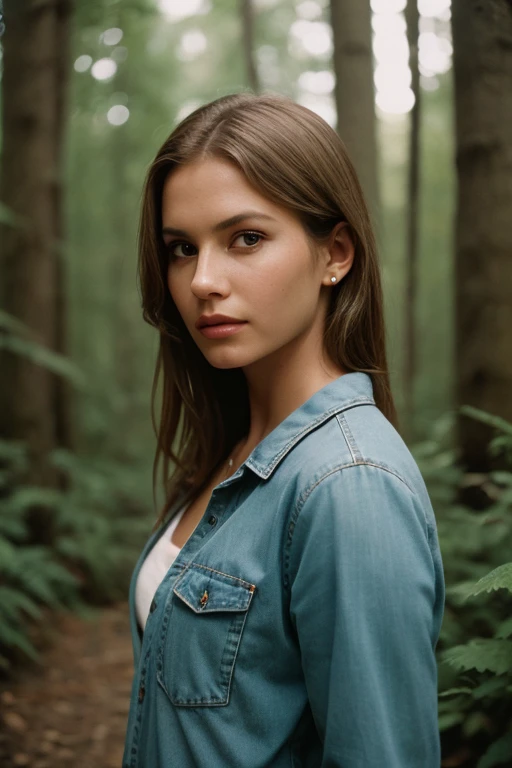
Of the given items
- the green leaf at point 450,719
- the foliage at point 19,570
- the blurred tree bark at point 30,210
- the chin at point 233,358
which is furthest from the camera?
the blurred tree bark at point 30,210

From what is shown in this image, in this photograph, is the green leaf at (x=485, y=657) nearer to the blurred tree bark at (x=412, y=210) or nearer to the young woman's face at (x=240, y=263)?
the young woman's face at (x=240, y=263)

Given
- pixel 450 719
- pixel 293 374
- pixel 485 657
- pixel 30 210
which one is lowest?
pixel 450 719

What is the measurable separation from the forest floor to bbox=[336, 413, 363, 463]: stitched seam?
317 centimetres

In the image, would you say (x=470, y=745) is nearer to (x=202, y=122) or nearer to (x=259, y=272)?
(x=259, y=272)

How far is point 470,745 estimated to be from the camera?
2.64 metres

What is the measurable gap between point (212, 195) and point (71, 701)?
13.3 ft

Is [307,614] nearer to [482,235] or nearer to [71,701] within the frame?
[482,235]

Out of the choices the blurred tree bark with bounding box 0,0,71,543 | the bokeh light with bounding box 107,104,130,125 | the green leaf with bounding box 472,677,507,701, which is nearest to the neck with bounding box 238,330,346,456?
the green leaf with bounding box 472,677,507,701

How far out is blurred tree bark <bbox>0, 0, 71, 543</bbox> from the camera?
19.3ft

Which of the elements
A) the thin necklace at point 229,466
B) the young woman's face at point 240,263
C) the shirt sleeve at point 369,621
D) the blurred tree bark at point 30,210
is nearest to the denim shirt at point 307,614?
the shirt sleeve at point 369,621

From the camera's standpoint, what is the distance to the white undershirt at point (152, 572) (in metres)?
2.04

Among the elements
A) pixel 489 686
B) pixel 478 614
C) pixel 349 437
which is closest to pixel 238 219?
pixel 349 437

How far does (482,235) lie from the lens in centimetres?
357

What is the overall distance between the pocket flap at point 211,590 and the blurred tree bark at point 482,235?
2317 mm
